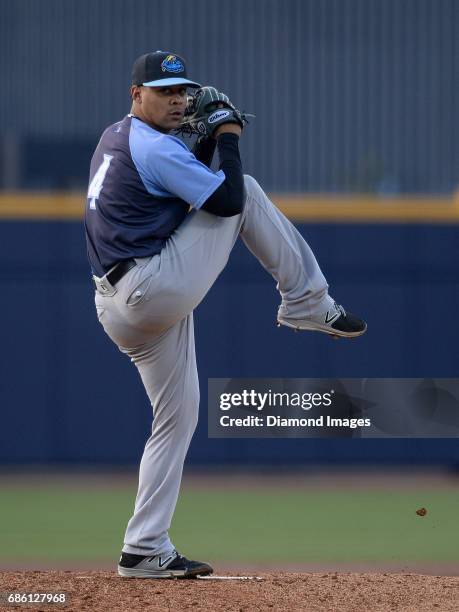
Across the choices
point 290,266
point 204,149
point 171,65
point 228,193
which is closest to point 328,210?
point 204,149

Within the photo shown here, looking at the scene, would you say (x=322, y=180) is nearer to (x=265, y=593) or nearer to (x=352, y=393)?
(x=352, y=393)

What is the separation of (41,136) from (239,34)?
1.92 metres

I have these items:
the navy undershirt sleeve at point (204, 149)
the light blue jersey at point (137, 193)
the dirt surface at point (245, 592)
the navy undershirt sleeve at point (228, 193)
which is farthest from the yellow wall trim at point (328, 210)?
the navy undershirt sleeve at point (228, 193)

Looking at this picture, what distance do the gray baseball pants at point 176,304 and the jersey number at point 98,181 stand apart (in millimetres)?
295

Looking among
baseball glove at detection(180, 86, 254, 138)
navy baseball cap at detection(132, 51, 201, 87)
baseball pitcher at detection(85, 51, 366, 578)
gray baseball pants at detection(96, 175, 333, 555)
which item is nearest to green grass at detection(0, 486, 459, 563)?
gray baseball pants at detection(96, 175, 333, 555)

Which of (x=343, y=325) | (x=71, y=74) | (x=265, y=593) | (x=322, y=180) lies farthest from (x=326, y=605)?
(x=71, y=74)

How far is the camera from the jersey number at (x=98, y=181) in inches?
191

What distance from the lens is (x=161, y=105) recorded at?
4.79 m

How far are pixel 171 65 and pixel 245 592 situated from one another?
6.35 feet

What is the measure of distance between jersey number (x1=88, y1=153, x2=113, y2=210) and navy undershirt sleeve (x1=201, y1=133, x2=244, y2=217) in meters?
0.43

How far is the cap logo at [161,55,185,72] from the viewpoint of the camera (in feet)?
15.6

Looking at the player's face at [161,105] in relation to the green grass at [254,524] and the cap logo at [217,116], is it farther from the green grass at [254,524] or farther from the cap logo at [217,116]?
the green grass at [254,524]

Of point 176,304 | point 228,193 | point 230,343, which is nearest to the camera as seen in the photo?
point 228,193

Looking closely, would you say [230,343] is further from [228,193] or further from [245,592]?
[228,193]
